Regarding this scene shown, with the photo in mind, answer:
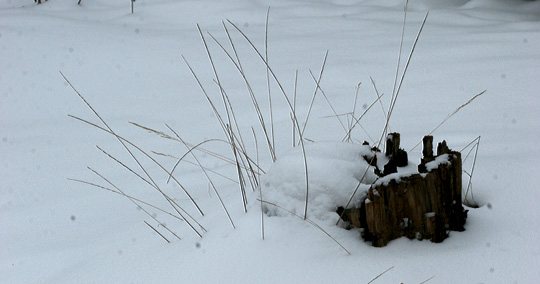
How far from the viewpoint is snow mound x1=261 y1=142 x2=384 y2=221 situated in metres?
1.43

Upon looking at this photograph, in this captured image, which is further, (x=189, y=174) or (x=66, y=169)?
(x=66, y=169)

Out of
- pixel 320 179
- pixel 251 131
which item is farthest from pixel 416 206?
pixel 251 131

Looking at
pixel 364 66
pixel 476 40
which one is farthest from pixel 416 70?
pixel 476 40

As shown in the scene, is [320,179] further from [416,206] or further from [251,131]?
[251,131]

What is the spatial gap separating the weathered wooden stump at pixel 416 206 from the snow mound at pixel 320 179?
0.16ft

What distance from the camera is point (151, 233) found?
1730mm

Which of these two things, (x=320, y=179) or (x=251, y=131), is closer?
(x=320, y=179)

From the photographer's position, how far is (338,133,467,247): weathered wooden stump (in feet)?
4.42

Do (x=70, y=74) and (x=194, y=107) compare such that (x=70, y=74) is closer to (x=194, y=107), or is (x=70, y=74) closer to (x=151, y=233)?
(x=194, y=107)

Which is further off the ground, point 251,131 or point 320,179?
point 320,179

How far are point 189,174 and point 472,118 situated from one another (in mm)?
1319

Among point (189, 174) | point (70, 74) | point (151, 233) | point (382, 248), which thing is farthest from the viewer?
point (70, 74)

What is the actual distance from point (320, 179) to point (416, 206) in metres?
0.26

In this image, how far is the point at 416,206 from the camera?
4.47ft
